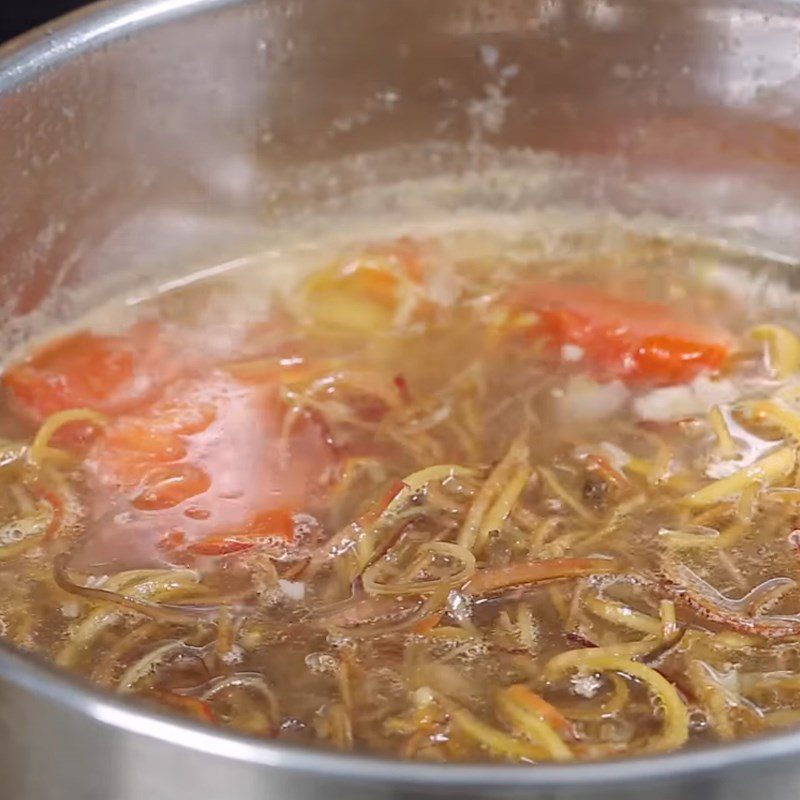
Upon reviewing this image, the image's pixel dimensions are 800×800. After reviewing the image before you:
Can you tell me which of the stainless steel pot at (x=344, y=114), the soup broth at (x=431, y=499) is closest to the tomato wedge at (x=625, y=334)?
the soup broth at (x=431, y=499)

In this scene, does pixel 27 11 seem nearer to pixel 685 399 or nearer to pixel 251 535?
pixel 251 535

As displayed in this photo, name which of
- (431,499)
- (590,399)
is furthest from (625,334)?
(431,499)

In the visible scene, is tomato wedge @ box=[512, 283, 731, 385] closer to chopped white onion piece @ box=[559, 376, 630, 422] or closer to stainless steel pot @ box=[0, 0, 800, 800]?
chopped white onion piece @ box=[559, 376, 630, 422]

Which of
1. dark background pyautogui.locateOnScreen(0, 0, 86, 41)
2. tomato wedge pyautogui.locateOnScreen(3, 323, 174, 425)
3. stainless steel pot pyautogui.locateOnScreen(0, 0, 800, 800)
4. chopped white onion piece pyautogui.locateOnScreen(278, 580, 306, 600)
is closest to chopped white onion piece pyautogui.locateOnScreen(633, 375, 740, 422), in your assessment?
stainless steel pot pyautogui.locateOnScreen(0, 0, 800, 800)

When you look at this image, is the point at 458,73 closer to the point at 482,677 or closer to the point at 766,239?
the point at 766,239

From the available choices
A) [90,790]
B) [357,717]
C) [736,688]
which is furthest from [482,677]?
[90,790]
